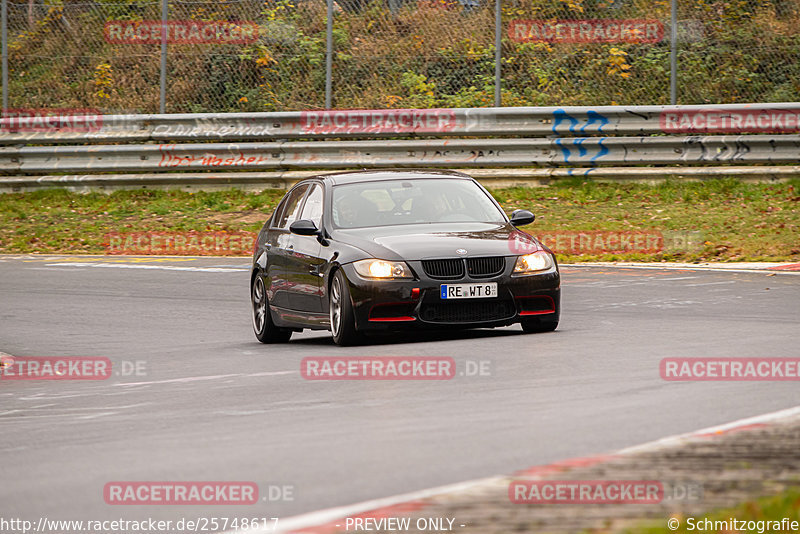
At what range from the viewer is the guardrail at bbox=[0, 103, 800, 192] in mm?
21453

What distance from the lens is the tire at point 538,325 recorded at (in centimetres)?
1159

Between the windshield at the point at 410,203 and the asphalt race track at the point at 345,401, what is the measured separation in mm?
1067

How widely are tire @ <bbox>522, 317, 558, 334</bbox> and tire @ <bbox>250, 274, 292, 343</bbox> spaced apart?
2395 millimetres

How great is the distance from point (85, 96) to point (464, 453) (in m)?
22.8

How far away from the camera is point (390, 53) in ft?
82.5

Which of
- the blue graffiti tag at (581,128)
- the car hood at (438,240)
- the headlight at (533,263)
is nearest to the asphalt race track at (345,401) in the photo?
the headlight at (533,263)

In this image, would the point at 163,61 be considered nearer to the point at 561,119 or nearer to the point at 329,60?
the point at 329,60

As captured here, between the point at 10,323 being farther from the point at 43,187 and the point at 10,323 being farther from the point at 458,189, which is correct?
the point at 43,187

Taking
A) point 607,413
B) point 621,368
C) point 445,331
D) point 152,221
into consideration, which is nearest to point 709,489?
point 607,413

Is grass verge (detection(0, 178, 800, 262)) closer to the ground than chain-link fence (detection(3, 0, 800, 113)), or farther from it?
closer to the ground

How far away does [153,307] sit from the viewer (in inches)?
601

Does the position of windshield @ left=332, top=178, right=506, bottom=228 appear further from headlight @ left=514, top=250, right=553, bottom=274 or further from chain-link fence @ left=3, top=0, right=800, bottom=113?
chain-link fence @ left=3, top=0, right=800, bottom=113

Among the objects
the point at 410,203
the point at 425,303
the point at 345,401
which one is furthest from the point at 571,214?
the point at 345,401

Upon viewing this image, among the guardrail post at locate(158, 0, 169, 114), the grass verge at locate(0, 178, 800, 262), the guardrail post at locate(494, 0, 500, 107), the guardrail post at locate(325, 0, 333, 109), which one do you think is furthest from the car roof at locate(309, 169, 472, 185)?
the guardrail post at locate(158, 0, 169, 114)
